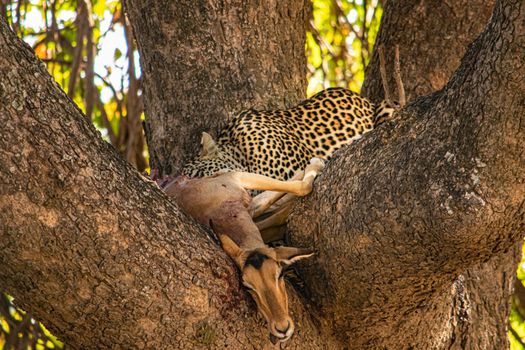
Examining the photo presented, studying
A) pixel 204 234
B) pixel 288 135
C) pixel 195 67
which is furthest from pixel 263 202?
pixel 288 135

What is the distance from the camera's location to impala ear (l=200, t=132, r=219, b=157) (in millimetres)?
5441

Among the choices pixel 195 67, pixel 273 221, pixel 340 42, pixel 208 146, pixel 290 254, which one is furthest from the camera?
pixel 340 42

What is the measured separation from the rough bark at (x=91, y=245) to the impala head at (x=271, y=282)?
0.09 m

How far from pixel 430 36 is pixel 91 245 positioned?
329 centimetres

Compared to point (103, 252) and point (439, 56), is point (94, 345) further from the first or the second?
point (439, 56)

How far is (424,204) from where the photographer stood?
3.57 m

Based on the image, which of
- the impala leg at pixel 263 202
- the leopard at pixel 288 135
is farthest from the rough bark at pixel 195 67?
the impala leg at pixel 263 202

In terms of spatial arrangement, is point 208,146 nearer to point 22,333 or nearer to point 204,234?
point 204,234

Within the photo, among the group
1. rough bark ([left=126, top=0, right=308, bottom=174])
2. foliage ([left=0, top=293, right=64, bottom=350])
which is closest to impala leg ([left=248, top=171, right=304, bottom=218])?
rough bark ([left=126, top=0, right=308, bottom=174])

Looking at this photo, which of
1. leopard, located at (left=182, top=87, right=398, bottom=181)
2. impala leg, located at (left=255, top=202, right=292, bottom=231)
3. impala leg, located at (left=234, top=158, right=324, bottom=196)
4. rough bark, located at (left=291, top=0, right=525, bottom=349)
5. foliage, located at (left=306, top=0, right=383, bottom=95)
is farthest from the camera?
foliage, located at (left=306, top=0, right=383, bottom=95)

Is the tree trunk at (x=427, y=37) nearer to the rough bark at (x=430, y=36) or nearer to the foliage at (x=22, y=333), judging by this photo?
the rough bark at (x=430, y=36)

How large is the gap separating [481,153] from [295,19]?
9.18 ft

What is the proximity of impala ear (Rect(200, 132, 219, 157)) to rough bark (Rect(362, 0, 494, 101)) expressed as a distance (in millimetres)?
1332

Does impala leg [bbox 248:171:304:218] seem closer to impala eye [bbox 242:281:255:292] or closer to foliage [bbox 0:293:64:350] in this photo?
impala eye [bbox 242:281:255:292]
